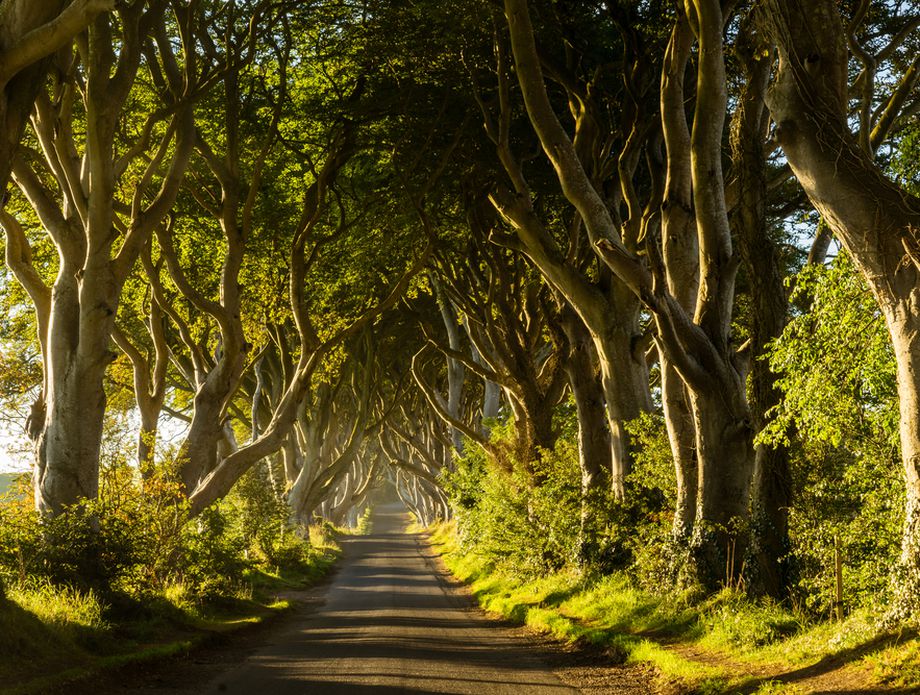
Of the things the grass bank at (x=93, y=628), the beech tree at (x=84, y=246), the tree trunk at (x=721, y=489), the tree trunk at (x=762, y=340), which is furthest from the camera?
the beech tree at (x=84, y=246)

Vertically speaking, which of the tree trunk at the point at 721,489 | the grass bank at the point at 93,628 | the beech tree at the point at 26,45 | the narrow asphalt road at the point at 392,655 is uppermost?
the beech tree at the point at 26,45

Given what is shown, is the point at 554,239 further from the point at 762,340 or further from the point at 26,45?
the point at 26,45

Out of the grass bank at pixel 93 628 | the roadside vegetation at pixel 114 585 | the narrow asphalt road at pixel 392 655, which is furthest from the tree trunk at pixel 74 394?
the narrow asphalt road at pixel 392 655

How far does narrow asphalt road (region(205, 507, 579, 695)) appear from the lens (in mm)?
9141

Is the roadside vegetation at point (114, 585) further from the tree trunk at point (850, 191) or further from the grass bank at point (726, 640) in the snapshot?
the tree trunk at point (850, 191)

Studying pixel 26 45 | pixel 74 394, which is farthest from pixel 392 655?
pixel 26 45

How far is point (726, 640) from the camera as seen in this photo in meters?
9.84

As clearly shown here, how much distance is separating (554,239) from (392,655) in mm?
7651

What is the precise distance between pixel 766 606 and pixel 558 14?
32.5 ft

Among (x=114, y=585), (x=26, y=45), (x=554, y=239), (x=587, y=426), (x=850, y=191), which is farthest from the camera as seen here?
(x=587, y=426)

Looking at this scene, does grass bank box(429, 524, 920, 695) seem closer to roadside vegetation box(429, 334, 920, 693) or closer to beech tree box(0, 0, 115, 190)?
roadside vegetation box(429, 334, 920, 693)

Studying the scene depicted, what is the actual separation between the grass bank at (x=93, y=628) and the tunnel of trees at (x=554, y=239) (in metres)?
1.68

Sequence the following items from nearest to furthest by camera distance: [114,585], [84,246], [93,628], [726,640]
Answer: [726,640] → [93,628] → [114,585] → [84,246]

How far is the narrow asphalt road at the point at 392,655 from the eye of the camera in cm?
914
